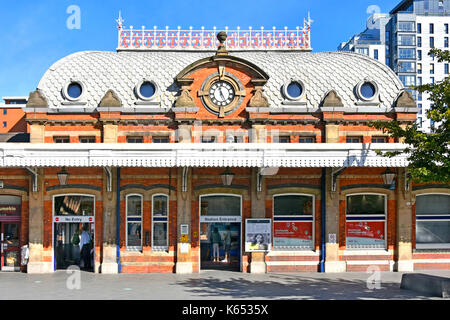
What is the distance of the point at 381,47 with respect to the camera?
90438mm

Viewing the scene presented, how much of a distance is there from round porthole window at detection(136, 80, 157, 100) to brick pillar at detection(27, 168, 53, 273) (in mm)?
5558

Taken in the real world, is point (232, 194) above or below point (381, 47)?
below

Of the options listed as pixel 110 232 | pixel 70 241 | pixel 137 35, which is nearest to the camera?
pixel 110 232

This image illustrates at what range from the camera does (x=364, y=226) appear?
20.6 meters

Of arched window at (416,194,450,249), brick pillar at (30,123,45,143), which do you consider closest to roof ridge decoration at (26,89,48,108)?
brick pillar at (30,123,45,143)

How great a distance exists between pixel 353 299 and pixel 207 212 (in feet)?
26.2

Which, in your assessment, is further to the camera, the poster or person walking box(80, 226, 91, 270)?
person walking box(80, 226, 91, 270)

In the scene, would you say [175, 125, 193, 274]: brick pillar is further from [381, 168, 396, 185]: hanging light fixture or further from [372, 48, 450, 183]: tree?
[372, 48, 450, 183]: tree

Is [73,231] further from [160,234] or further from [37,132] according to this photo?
[37,132]

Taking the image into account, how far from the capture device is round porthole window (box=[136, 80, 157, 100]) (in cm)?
2139

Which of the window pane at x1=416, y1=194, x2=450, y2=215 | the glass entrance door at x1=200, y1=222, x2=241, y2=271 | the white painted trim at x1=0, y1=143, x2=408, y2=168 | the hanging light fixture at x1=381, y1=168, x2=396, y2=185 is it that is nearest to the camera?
the white painted trim at x1=0, y1=143, x2=408, y2=168

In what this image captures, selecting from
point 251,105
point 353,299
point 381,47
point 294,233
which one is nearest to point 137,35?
point 251,105

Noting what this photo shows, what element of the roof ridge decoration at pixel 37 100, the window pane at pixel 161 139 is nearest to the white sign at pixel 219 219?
the window pane at pixel 161 139
